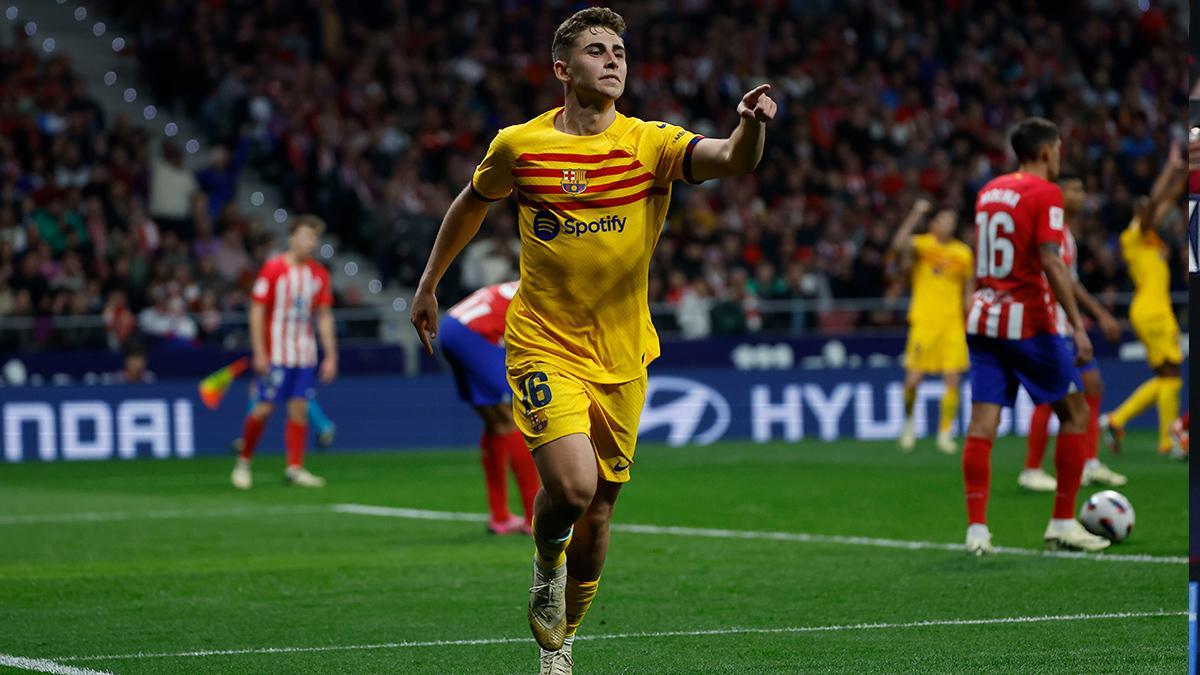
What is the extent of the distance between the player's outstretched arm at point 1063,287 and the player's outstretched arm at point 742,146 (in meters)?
3.75

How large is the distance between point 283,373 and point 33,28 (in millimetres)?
13074

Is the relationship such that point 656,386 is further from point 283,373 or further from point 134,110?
point 134,110

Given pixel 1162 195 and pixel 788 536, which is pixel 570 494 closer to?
pixel 788 536

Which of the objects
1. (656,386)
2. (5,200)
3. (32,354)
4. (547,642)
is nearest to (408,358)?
(656,386)

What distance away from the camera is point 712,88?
Answer: 2777 cm

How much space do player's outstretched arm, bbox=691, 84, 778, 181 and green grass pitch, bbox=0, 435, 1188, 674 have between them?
6.01ft

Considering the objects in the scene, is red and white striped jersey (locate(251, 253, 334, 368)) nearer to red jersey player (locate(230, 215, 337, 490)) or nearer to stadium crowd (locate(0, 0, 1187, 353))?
red jersey player (locate(230, 215, 337, 490))

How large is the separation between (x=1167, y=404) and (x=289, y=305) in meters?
8.35

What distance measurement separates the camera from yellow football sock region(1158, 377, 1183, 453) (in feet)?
55.8

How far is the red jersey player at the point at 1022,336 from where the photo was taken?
9453 millimetres

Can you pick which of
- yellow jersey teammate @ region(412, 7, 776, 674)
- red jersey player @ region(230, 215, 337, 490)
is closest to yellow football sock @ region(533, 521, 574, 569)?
yellow jersey teammate @ region(412, 7, 776, 674)

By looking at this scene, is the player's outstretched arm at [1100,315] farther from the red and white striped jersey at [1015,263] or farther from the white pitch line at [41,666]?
the white pitch line at [41,666]

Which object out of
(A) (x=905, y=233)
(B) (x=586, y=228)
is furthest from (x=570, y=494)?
(A) (x=905, y=233)

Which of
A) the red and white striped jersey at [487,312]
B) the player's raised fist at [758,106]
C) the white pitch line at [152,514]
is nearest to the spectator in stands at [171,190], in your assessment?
the white pitch line at [152,514]
